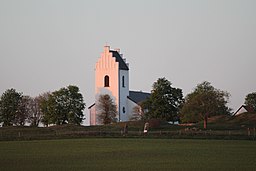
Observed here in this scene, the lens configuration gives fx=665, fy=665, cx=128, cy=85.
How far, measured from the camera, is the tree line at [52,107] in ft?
355

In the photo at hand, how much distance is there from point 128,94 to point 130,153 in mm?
78103

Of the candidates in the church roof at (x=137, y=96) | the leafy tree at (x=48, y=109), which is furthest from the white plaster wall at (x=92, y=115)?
the leafy tree at (x=48, y=109)

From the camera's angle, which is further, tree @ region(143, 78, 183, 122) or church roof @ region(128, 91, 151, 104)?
church roof @ region(128, 91, 151, 104)

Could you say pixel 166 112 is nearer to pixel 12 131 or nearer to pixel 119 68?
pixel 119 68

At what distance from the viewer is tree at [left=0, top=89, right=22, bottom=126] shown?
113375 mm

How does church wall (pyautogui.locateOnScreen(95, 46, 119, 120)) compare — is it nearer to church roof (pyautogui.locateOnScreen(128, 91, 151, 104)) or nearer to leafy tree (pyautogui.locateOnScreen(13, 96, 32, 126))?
church roof (pyautogui.locateOnScreen(128, 91, 151, 104))

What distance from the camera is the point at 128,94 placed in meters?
118

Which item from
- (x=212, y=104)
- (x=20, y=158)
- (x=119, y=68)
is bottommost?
(x=20, y=158)

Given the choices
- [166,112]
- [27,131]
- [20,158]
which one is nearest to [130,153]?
[20,158]

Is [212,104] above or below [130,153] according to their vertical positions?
above

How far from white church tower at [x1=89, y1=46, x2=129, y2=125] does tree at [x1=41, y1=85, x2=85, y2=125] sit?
5.94 m

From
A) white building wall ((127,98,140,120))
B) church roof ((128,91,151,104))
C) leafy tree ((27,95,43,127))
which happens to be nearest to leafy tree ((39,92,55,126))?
leafy tree ((27,95,43,127))

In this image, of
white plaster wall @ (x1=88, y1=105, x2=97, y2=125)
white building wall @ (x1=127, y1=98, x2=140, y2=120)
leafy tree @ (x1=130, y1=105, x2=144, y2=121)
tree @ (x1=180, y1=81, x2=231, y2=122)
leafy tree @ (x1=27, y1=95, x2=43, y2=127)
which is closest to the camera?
tree @ (x1=180, y1=81, x2=231, y2=122)

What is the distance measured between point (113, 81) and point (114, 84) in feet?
2.19
